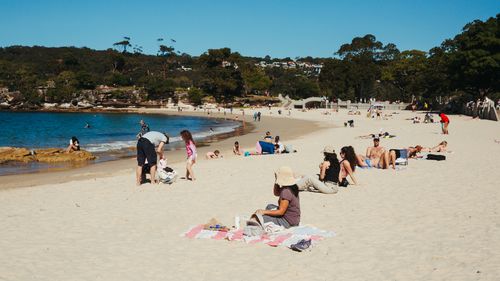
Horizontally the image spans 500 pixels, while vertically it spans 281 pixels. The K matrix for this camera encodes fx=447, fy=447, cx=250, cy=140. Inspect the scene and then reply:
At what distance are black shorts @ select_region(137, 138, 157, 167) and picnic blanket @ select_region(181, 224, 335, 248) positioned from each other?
4.54m

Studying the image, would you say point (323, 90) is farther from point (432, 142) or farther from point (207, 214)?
point (207, 214)

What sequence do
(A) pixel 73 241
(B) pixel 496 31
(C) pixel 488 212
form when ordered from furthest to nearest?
(B) pixel 496 31 < (C) pixel 488 212 < (A) pixel 73 241

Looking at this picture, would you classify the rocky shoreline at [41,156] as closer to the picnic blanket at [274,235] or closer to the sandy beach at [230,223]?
the sandy beach at [230,223]

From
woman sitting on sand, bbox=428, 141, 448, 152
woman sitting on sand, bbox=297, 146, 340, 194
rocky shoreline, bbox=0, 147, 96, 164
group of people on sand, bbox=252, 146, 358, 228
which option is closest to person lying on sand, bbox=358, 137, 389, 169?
group of people on sand, bbox=252, 146, 358, 228

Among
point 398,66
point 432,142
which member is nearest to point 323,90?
point 398,66

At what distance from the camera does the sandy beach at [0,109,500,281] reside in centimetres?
556

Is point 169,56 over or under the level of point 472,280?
over

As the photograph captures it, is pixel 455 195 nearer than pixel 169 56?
Yes

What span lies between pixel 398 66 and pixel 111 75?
300 ft

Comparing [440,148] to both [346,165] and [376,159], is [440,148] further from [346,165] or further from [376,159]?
[346,165]

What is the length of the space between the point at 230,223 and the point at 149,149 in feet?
14.3

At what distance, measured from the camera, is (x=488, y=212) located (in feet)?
27.0

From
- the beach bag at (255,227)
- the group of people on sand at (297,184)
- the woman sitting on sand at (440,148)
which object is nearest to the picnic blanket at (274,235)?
the beach bag at (255,227)

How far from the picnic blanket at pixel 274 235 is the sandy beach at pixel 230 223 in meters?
0.14
